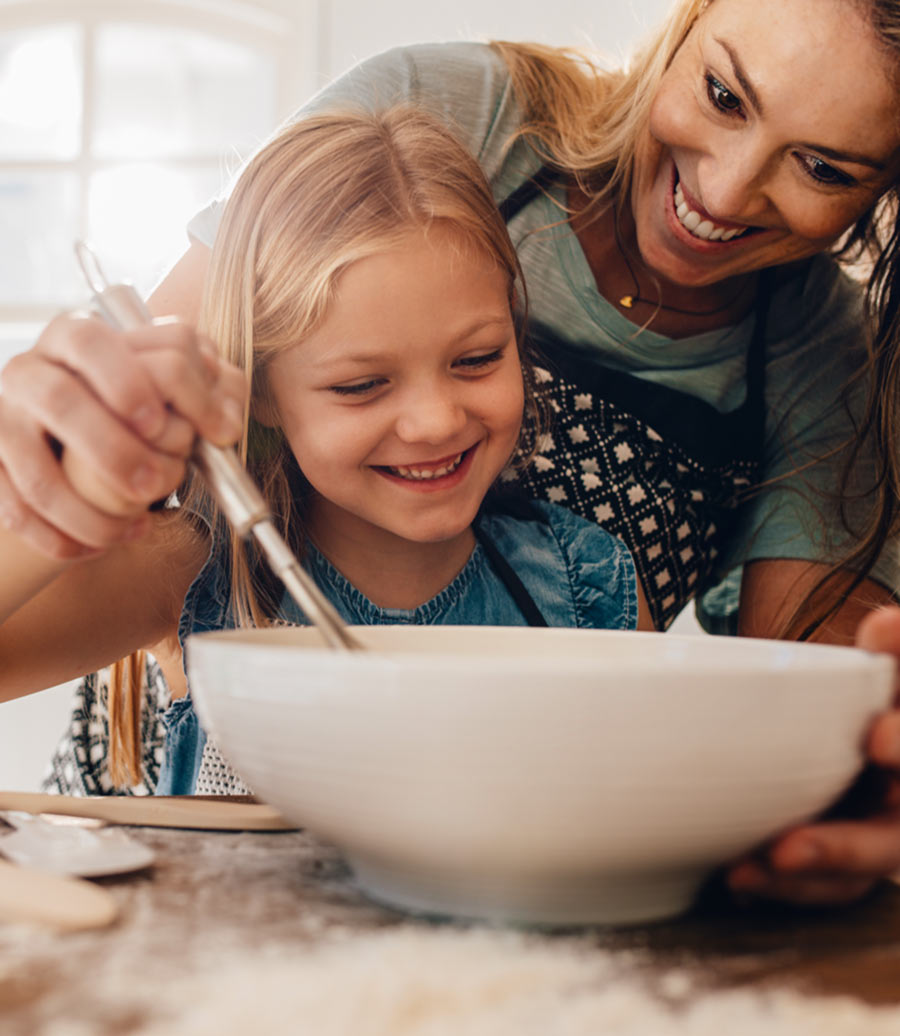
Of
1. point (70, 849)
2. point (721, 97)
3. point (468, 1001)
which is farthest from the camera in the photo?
point (721, 97)

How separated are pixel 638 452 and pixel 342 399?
426mm

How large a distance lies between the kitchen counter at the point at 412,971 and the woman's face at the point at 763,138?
2.31 feet

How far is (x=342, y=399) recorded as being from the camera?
2.84ft

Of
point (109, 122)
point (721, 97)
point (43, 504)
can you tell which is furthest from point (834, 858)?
point (109, 122)

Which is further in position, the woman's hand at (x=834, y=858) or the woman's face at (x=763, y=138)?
the woman's face at (x=763, y=138)

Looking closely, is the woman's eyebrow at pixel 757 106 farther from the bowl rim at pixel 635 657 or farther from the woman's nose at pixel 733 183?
the bowl rim at pixel 635 657

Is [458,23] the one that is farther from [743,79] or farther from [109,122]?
[743,79]

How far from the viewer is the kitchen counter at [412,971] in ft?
1.03

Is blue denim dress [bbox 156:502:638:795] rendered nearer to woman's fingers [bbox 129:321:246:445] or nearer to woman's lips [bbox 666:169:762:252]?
woman's lips [bbox 666:169:762:252]

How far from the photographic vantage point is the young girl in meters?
0.86

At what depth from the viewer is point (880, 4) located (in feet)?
2.87

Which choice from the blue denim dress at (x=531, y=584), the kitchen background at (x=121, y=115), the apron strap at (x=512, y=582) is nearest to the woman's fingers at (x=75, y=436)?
the blue denim dress at (x=531, y=584)

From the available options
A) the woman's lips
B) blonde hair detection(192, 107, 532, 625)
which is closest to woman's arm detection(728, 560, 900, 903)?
blonde hair detection(192, 107, 532, 625)

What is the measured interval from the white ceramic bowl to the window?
2.64 metres
